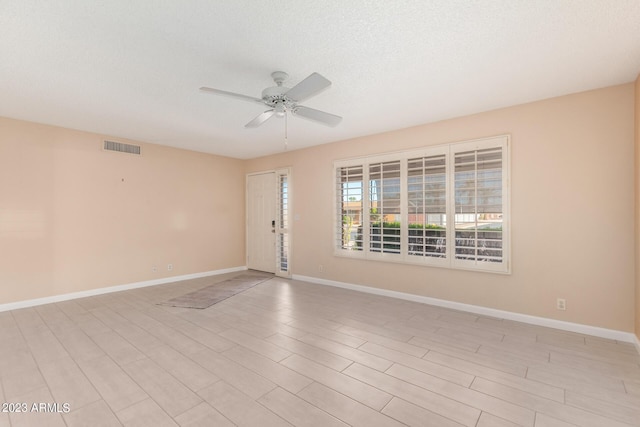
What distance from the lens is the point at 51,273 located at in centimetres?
429

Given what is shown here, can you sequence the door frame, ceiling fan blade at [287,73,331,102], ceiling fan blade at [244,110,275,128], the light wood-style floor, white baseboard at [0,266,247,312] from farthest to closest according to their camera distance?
the door frame
white baseboard at [0,266,247,312]
ceiling fan blade at [244,110,275,128]
ceiling fan blade at [287,73,331,102]
the light wood-style floor

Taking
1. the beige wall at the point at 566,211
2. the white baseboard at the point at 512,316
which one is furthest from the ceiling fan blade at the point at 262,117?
the white baseboard at the point at 512,316

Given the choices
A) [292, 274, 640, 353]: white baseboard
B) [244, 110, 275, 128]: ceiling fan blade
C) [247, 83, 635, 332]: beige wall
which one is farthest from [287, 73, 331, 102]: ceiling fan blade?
[292, 274, 640, 353]: white baseboard

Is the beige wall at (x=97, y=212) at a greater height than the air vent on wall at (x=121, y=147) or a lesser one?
lesser

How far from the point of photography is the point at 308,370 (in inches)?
95.2

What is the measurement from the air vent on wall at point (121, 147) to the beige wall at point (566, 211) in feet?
16.1

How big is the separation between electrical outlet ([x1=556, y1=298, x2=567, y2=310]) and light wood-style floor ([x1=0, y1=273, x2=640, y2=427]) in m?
0.28

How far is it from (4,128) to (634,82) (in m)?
7.45

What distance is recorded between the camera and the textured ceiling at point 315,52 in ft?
6.30

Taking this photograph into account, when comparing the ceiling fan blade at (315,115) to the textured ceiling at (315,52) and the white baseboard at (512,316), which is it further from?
the white baseboard at (512,316)

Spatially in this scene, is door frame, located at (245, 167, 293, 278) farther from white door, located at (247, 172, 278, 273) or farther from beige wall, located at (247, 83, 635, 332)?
beige wall, located at (247, 83, 635, 332)

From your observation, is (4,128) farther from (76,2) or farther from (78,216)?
(76,2)

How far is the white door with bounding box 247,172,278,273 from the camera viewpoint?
6350mm

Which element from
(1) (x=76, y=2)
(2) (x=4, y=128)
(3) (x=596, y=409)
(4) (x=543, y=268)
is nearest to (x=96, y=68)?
(1) (x=76, y=2)
